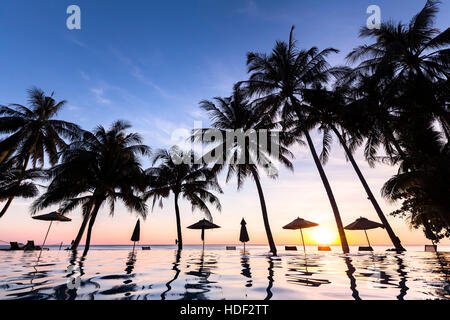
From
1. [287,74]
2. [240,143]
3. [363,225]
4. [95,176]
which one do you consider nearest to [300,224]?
[363,225]

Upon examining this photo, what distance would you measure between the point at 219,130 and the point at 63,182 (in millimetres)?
11701

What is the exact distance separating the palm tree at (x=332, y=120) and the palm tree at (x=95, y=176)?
44.3 ft

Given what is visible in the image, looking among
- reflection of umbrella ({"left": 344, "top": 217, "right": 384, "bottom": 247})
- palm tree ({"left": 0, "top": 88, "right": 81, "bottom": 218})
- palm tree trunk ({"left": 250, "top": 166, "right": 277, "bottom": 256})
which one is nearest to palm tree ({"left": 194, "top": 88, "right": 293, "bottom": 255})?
palm tree trunk ({"left": 250, "top": 166, "right": 277, "bottom": 256})


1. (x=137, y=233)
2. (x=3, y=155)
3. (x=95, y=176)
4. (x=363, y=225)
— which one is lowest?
(x=137, y=233)

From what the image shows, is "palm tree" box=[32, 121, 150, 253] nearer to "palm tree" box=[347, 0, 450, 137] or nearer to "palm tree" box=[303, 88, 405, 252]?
"palm tree" box=[303, 88, 405, 252]

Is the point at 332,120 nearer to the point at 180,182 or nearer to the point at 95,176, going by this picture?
the point at 180,182

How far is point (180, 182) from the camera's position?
22.8 meters

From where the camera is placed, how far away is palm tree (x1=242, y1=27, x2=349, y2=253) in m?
15.9

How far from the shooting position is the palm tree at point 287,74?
15.9 m

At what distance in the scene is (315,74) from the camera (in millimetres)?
16125

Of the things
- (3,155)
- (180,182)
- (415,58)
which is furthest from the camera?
(180,182)

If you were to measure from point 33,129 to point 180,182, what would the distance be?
1372 cm
